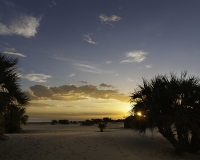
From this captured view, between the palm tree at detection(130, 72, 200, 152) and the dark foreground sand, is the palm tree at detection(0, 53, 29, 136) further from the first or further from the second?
the palm tree at detection(130, 72, 200, 152)

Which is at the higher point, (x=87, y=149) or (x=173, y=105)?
(x=173, y=105)

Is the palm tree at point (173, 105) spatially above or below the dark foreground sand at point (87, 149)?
above

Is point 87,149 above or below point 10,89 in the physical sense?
below

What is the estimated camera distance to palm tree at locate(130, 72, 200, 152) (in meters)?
16.0

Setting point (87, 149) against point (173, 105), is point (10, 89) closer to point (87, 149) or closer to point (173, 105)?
point (87, 149)

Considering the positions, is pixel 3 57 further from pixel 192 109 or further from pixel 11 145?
pixel 192 109

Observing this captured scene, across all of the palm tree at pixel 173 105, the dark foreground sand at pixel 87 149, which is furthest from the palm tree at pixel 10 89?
the palm tree at pixel 173 105

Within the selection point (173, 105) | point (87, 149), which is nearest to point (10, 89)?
point (87, 149)

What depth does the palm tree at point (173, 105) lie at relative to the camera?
630 inches

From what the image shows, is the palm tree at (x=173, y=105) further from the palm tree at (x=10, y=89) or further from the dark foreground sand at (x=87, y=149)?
the palm tree at (x=10, y=89)

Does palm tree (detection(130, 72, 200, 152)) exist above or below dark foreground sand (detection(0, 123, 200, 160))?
above

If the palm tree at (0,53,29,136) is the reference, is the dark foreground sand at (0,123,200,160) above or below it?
below

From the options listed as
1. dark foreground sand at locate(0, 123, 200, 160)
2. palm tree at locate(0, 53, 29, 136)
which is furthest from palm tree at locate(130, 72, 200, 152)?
palm tree at locate(0, 53, 29, 136)

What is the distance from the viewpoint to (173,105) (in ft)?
53.0
